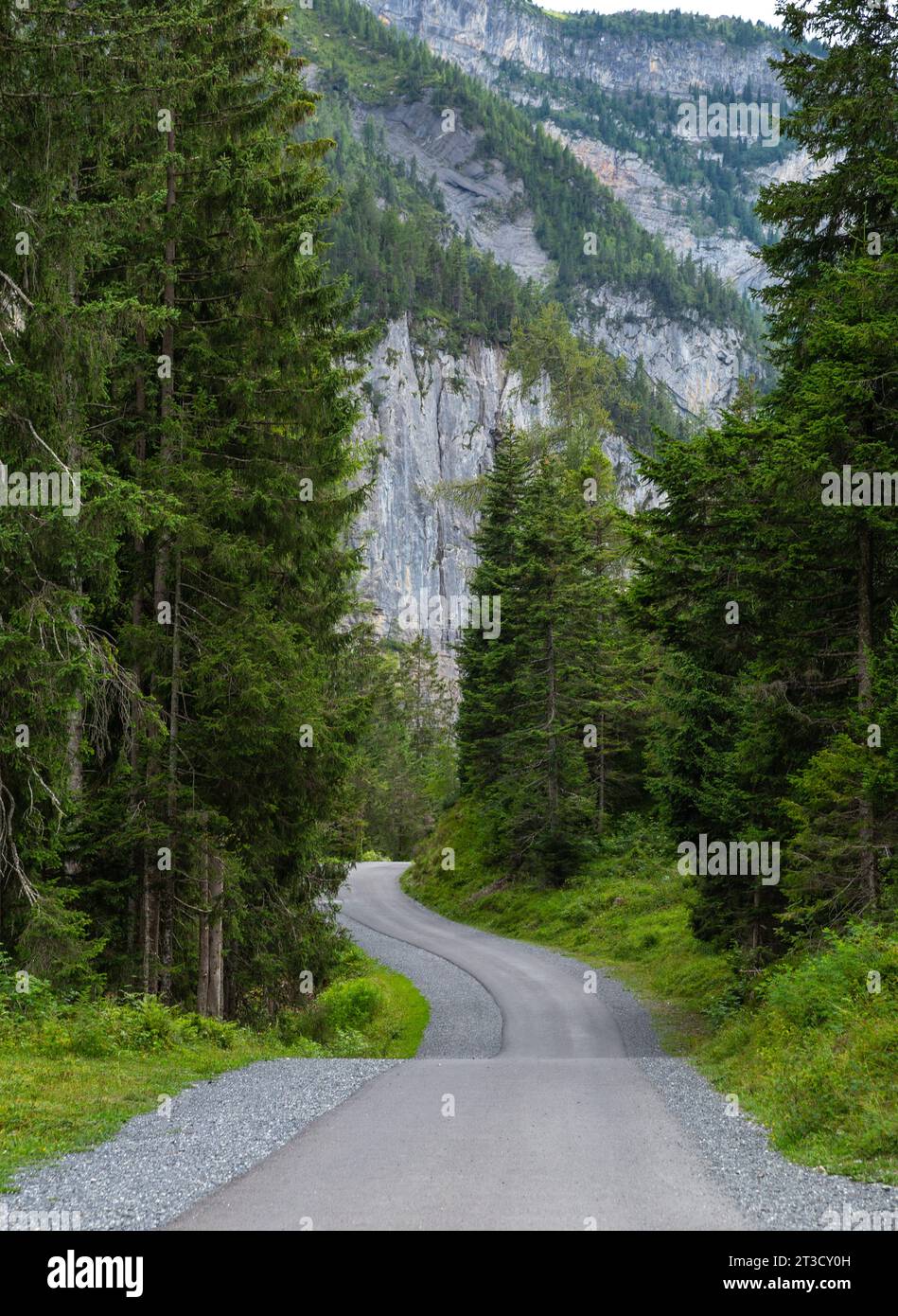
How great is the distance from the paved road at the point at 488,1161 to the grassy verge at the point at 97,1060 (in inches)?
71.9

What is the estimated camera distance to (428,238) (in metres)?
137

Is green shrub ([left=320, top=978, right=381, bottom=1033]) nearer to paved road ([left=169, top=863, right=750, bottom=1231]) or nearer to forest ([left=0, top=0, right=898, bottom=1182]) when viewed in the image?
forest ([left=0, top=0, right=898, bottom=1182])

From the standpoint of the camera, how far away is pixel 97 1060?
10953mm

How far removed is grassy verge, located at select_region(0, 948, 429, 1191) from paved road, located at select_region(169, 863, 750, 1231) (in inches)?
71.9

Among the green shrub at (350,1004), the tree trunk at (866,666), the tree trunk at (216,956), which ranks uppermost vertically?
the tree trunk at (866,666)

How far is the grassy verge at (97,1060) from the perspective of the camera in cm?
816

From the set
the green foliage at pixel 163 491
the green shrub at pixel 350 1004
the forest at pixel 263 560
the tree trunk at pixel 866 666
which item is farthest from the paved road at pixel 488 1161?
the green shrub at pixel 350 1004

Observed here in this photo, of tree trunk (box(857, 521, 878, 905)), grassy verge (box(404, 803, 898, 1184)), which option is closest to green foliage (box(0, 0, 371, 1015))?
grassy verge (box(404, 803, 898, 1184))

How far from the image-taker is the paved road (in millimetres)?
5906

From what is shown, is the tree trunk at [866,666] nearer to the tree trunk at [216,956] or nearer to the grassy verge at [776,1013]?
the grassy verge at [776,1013]

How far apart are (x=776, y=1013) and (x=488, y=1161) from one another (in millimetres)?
6157

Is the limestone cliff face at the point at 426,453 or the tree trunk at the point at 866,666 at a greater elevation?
the limestone cliff face at the point at 426,453
